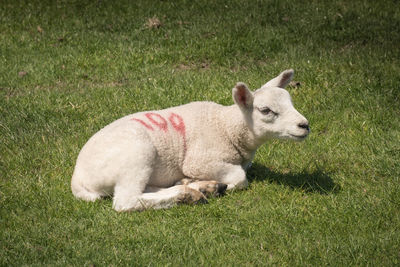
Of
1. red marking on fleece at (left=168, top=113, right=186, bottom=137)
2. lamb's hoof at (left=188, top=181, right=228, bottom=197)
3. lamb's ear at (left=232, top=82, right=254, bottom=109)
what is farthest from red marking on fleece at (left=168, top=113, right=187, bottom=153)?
lamb's ear at (left=232, top=82, right=254, bottom=109)

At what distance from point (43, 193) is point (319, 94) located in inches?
155

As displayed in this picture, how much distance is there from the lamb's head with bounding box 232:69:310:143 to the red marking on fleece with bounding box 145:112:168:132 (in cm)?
75

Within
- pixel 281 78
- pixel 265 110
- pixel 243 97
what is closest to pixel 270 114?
pixel 265 110

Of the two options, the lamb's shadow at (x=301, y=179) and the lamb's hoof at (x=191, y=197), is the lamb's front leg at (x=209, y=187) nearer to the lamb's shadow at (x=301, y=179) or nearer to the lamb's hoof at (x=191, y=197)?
the lamb's hoof at (x=191, y=197)

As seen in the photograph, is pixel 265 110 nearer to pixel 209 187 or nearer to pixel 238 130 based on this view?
pixel 238 130

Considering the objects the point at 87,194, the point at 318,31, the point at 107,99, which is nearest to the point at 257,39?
the point at 318,31

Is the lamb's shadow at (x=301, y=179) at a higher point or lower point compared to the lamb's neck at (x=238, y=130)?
lower

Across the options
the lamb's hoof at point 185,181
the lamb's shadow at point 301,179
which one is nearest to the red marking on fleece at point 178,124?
the lamb's hoof at point 185,181

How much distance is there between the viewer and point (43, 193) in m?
5.82

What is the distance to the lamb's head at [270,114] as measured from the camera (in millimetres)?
5496

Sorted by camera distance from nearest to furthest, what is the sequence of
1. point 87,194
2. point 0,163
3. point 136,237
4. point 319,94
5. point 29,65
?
point 136,237, point 87,194, point 0,163, point 319,94, point 29,65

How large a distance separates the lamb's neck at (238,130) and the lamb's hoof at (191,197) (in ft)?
2.33

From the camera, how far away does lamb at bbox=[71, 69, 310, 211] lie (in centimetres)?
546

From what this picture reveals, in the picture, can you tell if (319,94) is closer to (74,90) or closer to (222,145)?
(222,145)
